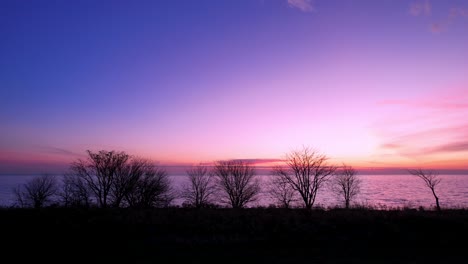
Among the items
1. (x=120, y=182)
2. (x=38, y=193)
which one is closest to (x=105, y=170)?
(x=120, y=182)

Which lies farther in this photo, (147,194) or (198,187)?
(198,187)

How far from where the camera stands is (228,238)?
1420 centimetres

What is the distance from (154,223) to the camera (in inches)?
640

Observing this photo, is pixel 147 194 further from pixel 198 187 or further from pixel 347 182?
pixel 347 182

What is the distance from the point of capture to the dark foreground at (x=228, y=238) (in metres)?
11.7

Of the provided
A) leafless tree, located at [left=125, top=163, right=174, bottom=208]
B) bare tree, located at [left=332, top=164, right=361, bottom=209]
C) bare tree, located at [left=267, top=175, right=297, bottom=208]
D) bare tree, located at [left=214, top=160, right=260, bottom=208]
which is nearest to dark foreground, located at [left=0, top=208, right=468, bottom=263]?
leafless tree, located at [left=125, top=163, right=174, bottom=208]

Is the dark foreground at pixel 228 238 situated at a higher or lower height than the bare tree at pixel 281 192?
higher

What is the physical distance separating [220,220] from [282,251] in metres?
5.27

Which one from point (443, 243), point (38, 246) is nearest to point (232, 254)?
point (38, 246)

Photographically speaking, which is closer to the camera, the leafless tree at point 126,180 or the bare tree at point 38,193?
the leafless tree at point 126,180

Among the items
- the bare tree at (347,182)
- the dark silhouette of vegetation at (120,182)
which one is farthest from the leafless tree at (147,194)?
the bare tree at (347,182)

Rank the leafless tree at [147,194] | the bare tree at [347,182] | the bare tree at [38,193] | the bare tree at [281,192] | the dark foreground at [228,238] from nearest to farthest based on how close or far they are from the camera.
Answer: the dark foreground at [228,238] → the leafless tree at [147,194] → the bare tree at [281,192] → the bare tree at [38,193] → the bare tree at [347,182]

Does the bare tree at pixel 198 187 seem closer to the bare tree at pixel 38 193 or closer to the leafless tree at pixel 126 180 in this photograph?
the leafless tree at pixel 126 180

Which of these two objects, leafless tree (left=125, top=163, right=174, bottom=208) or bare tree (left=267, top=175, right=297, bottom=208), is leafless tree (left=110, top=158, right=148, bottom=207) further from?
bare tree (left=267, top=175, right=297, bottom=208)
